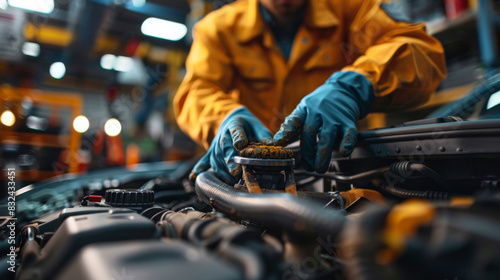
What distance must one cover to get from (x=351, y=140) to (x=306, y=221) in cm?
44

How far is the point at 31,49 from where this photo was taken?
6.03m

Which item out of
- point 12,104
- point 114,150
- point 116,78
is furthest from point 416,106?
point 116,78

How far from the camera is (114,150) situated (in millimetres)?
5359

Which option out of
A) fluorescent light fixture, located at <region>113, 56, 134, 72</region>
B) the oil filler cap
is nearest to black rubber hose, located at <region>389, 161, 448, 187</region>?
the oil filler cap

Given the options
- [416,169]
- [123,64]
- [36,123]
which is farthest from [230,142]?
[123,64]

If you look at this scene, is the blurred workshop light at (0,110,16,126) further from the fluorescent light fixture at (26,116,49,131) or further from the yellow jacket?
the yellow jacket

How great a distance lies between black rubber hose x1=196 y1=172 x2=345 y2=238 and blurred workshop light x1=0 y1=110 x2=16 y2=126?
3.46 m

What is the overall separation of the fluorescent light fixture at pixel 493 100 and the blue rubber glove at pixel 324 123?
0.31 metres

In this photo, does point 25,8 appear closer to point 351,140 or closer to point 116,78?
point 116,78

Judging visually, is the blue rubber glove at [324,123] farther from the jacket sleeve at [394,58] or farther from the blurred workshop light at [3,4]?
the blurred workshop light at [3,4]

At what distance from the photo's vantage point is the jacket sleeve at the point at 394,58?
968 millimetres

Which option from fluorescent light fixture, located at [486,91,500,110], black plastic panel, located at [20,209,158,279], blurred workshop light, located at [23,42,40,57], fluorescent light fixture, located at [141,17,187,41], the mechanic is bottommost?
black plastic panel, located at [20,209,158,279]

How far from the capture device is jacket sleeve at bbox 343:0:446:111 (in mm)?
968

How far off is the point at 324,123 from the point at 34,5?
4607 mm
